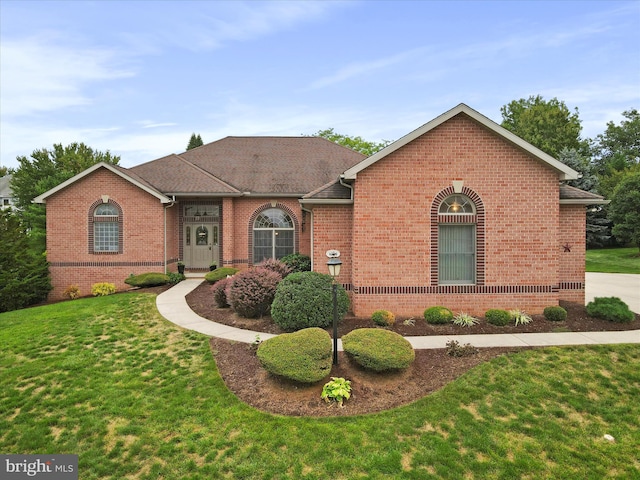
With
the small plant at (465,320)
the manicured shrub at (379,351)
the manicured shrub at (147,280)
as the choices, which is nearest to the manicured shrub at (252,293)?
the manicured shrub at (379,351)

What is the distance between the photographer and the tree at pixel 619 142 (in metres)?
45.0

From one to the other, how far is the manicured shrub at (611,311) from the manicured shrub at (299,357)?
8.04 meters

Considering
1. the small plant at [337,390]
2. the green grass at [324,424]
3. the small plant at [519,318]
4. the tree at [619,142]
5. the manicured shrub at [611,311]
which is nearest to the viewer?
the green grass at [324,424]

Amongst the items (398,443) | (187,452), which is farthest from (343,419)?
(187,452)

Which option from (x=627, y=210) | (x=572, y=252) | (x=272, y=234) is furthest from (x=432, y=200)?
(x=627, y=210)

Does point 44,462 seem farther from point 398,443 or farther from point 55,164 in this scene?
point 55,164

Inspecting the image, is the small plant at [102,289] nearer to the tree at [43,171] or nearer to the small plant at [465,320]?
the tree at [43,171]

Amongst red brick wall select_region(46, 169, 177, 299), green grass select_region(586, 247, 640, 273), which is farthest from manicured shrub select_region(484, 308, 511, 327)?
green grass select_region(586, 247, 640, 273)

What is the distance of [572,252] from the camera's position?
402 inches

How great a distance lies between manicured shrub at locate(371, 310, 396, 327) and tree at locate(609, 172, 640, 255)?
29.1 m

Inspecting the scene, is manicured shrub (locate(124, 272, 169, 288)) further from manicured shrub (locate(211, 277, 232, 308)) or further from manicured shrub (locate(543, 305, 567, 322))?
manicured shrub (locate(543, 305, 567, 322))

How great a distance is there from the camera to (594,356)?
661 cm

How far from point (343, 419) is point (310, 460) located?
91 cm

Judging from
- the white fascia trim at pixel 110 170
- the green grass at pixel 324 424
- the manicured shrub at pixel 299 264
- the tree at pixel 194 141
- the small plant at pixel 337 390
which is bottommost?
the green grass at pixel 324 424
